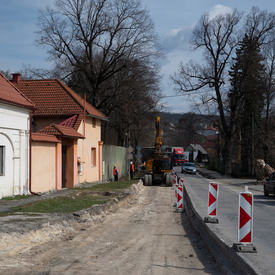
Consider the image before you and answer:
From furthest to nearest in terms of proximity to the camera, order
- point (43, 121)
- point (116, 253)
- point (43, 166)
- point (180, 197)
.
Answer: point (43, 121) < point (43, 166) < point (180, 197) < point (116, 253)

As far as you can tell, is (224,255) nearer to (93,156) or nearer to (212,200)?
(212,200)

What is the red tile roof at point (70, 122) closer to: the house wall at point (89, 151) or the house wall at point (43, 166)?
the house wall at point (89, 151)

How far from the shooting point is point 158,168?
33.8m

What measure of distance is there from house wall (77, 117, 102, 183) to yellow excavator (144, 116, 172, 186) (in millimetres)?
3925

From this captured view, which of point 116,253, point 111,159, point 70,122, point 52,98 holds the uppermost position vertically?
point 52,98

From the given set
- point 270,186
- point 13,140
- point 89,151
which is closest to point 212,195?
point 13,140

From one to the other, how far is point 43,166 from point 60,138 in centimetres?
238

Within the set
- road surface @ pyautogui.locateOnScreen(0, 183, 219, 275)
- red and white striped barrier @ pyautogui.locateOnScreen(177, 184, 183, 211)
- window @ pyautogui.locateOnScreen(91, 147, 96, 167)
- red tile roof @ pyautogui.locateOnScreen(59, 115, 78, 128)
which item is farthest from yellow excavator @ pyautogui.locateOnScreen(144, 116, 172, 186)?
road surface @ pyautogui.locateOnScreen(0, 183, 219, 275)

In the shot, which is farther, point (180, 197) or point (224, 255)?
point (180, 197)

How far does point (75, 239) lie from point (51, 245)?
85cm

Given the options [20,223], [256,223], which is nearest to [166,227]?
[256,223]

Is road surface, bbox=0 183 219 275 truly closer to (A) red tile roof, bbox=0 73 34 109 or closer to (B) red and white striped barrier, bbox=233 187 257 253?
(B) red and white striped barrier, bbox=233 187 257 253

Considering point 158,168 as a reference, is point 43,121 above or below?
above

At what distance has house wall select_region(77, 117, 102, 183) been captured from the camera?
90.2ft
